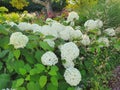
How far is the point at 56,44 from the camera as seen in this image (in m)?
3.34

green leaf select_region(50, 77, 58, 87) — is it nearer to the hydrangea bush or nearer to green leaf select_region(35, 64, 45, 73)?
Result: the hydrangea bush

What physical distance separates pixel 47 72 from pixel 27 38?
324 millimetres

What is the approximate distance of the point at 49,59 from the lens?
3055 mm

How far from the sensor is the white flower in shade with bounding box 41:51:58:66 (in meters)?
3.04

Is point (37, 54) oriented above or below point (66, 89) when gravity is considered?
above

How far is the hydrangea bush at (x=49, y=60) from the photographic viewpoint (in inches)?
119

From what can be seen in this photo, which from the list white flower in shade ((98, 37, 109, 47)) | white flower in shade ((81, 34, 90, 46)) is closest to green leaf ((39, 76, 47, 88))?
white flower in shade ((81, 34, 90, 46))

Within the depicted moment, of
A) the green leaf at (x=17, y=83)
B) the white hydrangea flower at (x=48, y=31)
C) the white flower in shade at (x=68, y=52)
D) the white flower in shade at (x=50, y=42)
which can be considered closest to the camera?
the green leaf at (x=17, y=83)

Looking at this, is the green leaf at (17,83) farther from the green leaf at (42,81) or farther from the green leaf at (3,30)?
the green leaf at (3,30)

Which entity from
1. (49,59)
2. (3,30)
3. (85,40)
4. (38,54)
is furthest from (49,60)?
(85,40)

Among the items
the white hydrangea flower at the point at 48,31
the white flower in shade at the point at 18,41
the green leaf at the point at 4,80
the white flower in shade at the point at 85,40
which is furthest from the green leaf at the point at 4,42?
the white flower in shade at the point at 85,40

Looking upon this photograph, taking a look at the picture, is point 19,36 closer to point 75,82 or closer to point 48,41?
point 48,41

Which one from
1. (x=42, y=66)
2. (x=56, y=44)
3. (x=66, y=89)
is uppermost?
(x=56, y=44)

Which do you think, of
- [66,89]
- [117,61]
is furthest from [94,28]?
[66,89]
